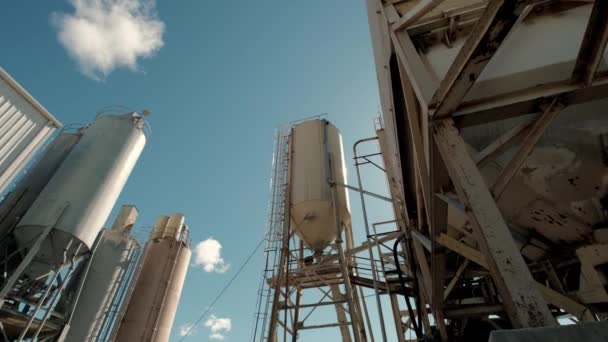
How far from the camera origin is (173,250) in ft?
45.7

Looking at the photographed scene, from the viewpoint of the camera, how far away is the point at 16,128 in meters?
7.75

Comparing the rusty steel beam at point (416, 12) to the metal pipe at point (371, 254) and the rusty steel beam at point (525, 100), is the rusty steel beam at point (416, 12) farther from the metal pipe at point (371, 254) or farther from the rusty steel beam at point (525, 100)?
the metal pipe at point (371, 254)

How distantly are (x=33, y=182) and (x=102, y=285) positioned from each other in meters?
4.30

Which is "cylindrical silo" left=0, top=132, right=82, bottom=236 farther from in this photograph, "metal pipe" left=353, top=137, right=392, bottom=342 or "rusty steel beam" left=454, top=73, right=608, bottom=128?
"rusty steel beam" left=454, top=73, right=608, bottom=128

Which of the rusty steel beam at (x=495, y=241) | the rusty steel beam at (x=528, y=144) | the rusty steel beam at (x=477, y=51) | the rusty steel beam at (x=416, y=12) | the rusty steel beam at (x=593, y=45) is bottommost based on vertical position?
the rusty steel beam at (x=495, y=241)

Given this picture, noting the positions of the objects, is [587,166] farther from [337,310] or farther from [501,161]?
[337,310]

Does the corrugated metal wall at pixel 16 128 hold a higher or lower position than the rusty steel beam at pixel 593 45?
higher

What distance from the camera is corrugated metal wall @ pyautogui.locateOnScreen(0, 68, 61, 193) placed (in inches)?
293

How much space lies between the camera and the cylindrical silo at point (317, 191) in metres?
9.37

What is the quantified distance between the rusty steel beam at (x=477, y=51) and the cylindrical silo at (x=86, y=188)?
33.7 feet

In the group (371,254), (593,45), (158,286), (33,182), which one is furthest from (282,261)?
(33,182)

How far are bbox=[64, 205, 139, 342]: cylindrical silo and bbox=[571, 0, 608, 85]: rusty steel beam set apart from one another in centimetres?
1238

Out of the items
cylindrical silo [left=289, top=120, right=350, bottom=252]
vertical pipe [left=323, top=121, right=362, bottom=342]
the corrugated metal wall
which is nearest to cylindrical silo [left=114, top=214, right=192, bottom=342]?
the corrugated metal wall

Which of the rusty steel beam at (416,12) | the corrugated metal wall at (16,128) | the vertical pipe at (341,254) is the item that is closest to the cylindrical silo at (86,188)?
the corrugated metal wall at (16,128)
